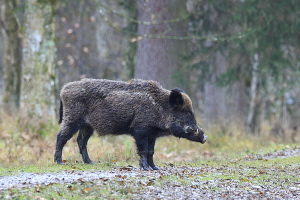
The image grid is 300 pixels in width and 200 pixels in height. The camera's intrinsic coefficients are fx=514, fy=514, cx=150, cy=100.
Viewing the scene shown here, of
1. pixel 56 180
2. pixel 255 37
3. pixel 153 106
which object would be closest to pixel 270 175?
pixel 153 106

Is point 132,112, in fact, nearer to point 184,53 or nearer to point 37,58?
point 37,58

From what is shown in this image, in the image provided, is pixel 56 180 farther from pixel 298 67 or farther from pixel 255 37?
pixel 298 67

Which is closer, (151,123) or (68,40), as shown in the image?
(151,123)

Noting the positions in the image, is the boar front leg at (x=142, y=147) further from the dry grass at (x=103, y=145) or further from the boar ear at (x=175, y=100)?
the dry grass at (x=103, y=145)

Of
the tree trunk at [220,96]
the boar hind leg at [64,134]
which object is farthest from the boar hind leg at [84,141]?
the tree trunk at [220,96]

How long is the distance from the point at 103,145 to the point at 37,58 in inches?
154

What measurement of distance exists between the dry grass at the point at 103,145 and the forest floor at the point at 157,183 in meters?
1.87

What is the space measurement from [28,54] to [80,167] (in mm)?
7921

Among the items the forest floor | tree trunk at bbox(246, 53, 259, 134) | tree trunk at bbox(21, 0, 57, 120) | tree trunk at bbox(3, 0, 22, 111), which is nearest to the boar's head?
the forest floor

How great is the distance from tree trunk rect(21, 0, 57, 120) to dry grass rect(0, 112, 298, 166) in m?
0.53

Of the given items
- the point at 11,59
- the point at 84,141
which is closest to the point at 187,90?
the point at 11,59

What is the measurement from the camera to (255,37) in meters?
20.8

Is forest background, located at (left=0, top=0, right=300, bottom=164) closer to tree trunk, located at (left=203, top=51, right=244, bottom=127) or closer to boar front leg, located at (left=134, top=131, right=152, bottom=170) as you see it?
tree trunk, located at (left=203, top=51, right=244, bottom=127)

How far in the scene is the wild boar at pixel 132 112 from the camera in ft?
34.1
